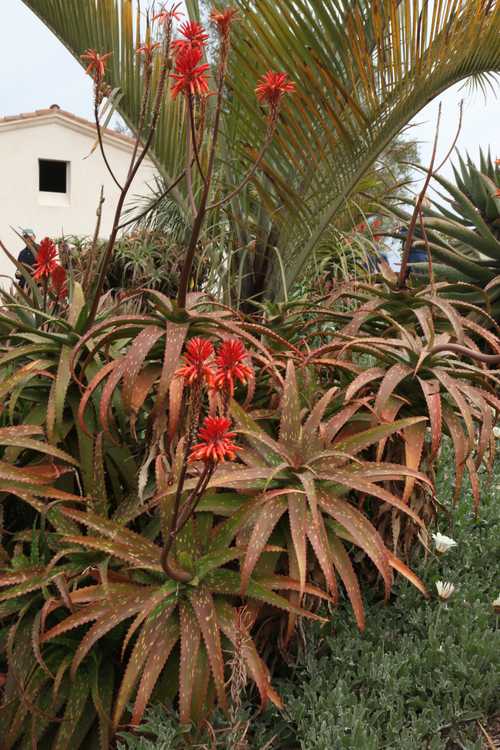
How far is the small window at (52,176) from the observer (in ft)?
77.3

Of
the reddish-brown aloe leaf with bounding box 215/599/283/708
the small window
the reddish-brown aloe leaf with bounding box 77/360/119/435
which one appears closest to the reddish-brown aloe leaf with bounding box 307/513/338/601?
the reddish-brown aloe leaf with bounding box 215/599/283/708

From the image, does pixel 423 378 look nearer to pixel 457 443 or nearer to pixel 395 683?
pixel 457 443

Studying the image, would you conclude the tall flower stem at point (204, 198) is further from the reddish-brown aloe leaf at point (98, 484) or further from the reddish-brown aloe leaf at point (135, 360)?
the reddish-brown aloe leaf at point (98, 484)

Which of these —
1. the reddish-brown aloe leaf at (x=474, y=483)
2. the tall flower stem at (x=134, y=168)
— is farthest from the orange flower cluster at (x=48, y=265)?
the reddish-brown aloe leaf at (x=474, y=483)

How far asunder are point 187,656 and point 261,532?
0.32 metres

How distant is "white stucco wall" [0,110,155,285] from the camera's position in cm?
2216

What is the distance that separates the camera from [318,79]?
3.91 meters

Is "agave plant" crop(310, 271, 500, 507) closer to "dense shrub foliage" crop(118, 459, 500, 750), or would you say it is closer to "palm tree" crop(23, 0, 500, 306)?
"dense shrub foliage" crop(118, 459, 500, 750)

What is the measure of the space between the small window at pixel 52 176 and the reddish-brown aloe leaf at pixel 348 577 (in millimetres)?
22609

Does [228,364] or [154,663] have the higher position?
[228,364]

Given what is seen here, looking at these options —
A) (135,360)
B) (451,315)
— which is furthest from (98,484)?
(451,315)

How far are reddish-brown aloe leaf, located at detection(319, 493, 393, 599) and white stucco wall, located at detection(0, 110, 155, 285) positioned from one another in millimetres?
20061

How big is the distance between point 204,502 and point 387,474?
0.48 metres

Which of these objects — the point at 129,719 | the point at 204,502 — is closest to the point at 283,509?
the point at 204,502
